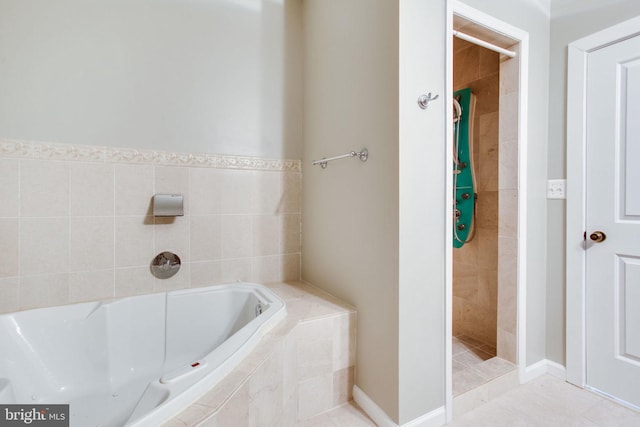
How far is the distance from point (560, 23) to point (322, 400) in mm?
2602

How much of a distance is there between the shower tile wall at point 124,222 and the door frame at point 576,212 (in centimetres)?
178

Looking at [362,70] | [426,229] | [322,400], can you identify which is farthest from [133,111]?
[322,400]

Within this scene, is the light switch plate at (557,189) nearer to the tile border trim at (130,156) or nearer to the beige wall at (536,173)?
the beige wall at (536,173)

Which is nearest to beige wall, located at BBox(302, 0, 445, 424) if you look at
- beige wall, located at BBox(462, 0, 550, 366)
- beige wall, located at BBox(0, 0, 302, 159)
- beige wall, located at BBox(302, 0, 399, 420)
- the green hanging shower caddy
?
beige wall, located at BBox(302, 0, 399, 420)

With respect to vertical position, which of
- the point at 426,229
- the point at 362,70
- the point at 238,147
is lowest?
the point at 426,229

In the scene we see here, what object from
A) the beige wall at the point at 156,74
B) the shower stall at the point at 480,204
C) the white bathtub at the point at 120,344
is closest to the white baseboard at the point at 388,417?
the shower stall at the point at 480,204

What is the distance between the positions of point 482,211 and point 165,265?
2260 mm

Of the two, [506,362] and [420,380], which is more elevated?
[420,380]

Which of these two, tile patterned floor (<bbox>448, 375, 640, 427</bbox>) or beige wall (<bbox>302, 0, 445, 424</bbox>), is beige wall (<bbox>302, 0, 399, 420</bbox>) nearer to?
beige wall (<bbox>302, 0, 445, 424</bbox>)

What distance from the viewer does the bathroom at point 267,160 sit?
1.34 meters

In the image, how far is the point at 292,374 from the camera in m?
1.31

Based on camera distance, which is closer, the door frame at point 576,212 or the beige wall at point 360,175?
the beige wall at point 360,175

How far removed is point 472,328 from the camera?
2252 millimetres

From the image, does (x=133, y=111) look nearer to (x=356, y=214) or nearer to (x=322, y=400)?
(x=356, y=214)
